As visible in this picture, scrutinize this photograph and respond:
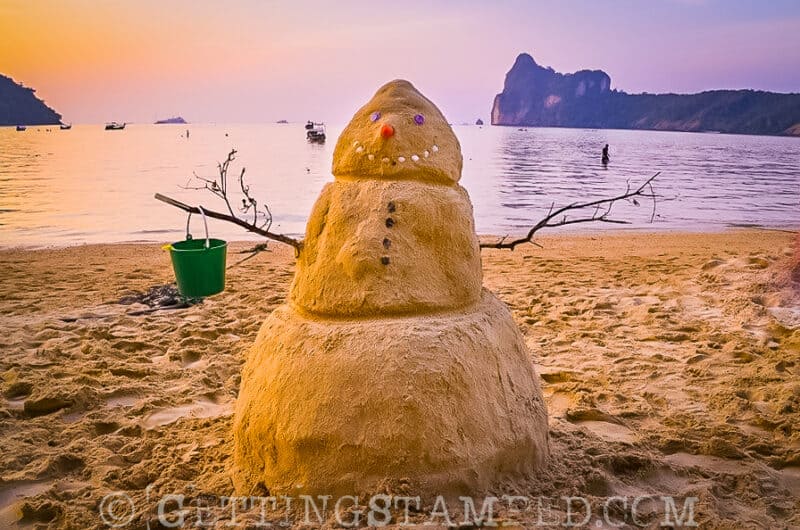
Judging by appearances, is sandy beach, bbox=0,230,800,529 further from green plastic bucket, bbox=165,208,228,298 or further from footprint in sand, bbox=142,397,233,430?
green plastic bucket, bbox=165,208,228,298

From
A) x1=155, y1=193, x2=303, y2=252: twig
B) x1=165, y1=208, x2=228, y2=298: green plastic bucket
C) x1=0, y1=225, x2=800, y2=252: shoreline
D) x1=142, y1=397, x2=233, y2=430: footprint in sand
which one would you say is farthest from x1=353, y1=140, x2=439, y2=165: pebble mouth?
x1=0, y1=225, x2=800, y2=252: shoreline

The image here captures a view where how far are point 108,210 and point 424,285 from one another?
13994 mm

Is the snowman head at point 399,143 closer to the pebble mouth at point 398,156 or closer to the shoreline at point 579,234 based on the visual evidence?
the pebble mouth at point 398,156

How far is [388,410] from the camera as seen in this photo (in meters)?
2.10

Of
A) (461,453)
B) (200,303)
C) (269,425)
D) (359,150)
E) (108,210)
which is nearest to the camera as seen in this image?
(461,453)

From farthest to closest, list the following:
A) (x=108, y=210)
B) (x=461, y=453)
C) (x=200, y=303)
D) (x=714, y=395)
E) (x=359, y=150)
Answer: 1. (x=108, y=210)
2. (x=200, y=303)
3. (x=714, y=395)
4. (x=359, y=150)
5. (x=461, y=453)

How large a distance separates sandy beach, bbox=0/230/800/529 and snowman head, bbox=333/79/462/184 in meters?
0.77

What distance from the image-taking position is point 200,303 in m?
5.94

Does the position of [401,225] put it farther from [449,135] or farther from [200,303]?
[200,303]

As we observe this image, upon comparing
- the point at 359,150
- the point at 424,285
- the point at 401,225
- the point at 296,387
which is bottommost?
the point at 296,387

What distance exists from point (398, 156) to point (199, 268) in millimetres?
2686

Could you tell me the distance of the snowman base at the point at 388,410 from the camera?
210 cm

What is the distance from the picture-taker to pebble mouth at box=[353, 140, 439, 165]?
2404mm

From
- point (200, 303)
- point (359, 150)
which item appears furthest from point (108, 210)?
point (359, 150)
